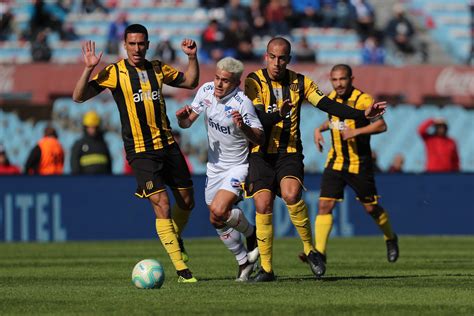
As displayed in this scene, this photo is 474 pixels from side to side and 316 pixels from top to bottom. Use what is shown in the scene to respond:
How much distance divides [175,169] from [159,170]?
11.1 inches

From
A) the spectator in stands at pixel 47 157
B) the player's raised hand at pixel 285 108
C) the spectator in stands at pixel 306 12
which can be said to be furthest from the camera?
the spectator in stands at pixel 306 12

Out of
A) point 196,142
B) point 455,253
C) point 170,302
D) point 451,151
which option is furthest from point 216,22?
point 170,302

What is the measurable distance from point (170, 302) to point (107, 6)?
18.8 meters

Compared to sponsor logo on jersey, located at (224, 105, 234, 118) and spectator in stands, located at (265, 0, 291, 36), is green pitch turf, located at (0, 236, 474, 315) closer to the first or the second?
sponsor logo on jersey, located at (224, 105, 234, 118)

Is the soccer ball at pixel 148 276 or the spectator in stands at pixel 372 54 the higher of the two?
the spectator in stands at pixel 372 54

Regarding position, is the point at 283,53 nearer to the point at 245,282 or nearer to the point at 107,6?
the point at 245,282

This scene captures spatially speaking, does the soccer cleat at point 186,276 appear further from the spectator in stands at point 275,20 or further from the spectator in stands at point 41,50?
the spectator in stands at point 275,20

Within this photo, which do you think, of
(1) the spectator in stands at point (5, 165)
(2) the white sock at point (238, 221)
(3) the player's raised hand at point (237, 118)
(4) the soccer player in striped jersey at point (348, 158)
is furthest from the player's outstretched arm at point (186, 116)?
(1) the spectator in stands at point (5, 165)

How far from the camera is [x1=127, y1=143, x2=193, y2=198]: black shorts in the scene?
1084cm

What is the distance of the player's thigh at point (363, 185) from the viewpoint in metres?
13.9

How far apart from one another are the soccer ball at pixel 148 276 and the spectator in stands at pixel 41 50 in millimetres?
15203

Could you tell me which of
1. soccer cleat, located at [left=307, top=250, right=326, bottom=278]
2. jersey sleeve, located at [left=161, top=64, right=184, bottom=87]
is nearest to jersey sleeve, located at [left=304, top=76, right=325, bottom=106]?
jersey sleeve, located at [left=161, top=64, right=184, bottom=87]

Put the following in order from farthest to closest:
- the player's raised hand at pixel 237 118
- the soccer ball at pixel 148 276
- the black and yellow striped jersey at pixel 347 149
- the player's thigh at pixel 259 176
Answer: the black and yellow striped jersey at pixel 347 149, the player's thigh at pixel 259 176, the player's raised hand at pixel 237 118, the soccer ball at pixel 148 276

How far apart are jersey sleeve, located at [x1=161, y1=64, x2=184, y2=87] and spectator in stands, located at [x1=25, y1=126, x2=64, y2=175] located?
9861 mm
